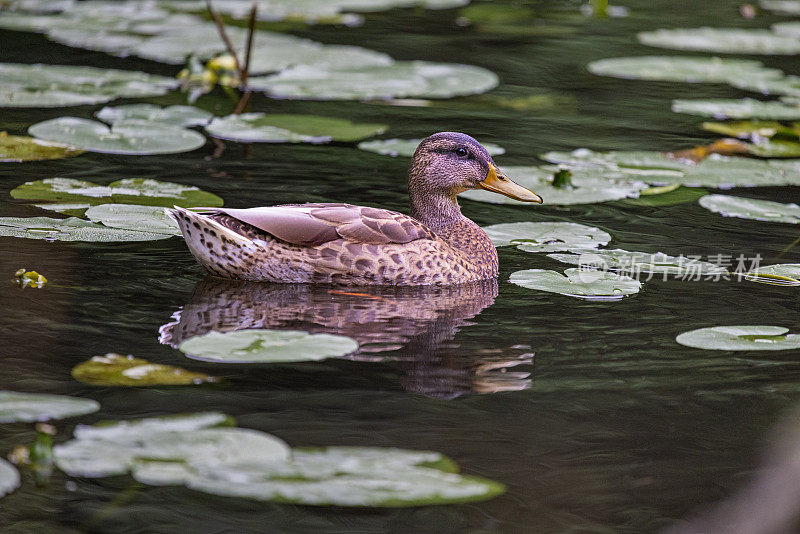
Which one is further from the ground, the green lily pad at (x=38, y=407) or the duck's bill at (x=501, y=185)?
the duck's bill at (x=501, y=185)

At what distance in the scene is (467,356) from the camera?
4.90 metres

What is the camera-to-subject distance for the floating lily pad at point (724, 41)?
1206 centimetres

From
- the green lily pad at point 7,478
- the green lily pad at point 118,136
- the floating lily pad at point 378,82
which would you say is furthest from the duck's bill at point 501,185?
the green lily pad at point 7,478

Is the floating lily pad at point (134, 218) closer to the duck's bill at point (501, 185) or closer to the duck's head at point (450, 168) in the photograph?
the duck's head at point (450, 168)

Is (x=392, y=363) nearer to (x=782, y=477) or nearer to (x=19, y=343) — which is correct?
(x=19, y=343)

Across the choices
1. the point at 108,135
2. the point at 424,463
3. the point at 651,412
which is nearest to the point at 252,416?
the point at 424,463

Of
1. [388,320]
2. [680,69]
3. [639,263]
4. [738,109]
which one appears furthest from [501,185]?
[680,69]

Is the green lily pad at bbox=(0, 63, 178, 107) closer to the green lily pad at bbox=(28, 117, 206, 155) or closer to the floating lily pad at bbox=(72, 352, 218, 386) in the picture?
the green lily pad at bbox=(28, 117, 206, 155)

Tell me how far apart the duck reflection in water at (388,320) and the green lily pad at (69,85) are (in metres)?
3.86

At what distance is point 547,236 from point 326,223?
151 centimetres

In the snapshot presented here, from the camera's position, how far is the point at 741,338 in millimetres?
5066

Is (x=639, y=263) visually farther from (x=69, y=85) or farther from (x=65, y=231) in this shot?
(x=69, y=85)

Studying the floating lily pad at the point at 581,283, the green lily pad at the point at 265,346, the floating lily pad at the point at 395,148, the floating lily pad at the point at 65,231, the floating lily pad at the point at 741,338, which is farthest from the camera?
the floating lily pad at the point at 395,148

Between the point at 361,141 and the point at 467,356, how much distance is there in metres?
4.19
